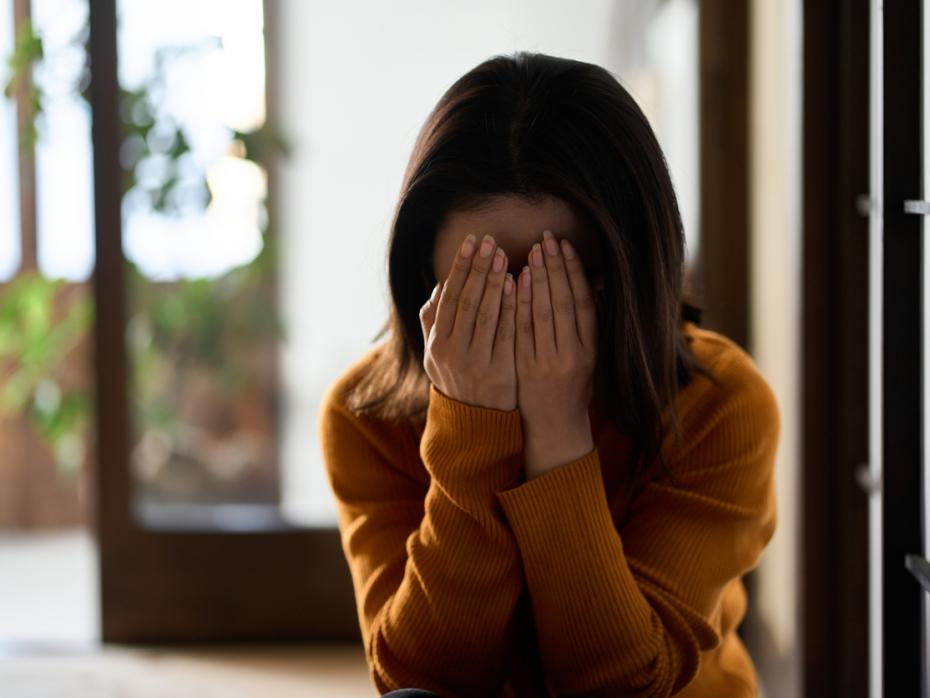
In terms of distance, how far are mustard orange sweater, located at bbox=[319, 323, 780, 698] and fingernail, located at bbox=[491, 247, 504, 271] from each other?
15cm

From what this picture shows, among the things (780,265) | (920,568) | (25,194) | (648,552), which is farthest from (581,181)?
(25,194)

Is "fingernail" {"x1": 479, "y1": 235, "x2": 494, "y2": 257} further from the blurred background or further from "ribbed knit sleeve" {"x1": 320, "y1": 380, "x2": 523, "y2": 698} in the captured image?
the blurred background

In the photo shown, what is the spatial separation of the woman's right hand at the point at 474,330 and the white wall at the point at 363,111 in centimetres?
128

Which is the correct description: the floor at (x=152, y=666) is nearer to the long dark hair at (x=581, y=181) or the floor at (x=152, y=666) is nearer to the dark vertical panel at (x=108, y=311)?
the dark vertical panel at (x=108, y=311)

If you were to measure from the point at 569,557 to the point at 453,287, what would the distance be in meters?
0.29

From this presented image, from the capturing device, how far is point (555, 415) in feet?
3.82

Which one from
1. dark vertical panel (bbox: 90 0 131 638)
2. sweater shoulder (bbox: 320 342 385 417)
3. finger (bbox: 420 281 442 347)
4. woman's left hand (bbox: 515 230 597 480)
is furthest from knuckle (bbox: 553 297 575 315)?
dark vertical panel (bbox: 90 0 131 638)

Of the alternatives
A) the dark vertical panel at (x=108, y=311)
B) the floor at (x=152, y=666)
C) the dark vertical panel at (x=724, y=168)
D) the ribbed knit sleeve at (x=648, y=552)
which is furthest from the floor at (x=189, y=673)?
the ribbed knit sleeve at (x=648, y=552)

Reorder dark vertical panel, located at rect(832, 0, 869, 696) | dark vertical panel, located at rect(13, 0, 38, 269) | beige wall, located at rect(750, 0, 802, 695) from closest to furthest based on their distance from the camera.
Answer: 1. dark vertical panel, located at rect(832, 0, 869, 696)
2. beige wall, located at rect(750, 0, 802, 695)
3. dark vertical panel, located at rect(13, 0, 38, 269)

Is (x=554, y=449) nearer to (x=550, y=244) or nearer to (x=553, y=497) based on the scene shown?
A: (x=553, y=497)

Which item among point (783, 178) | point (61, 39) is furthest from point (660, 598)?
point (61, 39)

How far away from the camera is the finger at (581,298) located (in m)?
1.10

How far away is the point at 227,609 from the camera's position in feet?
8.37

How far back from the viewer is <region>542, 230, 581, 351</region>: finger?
42.9 inches
